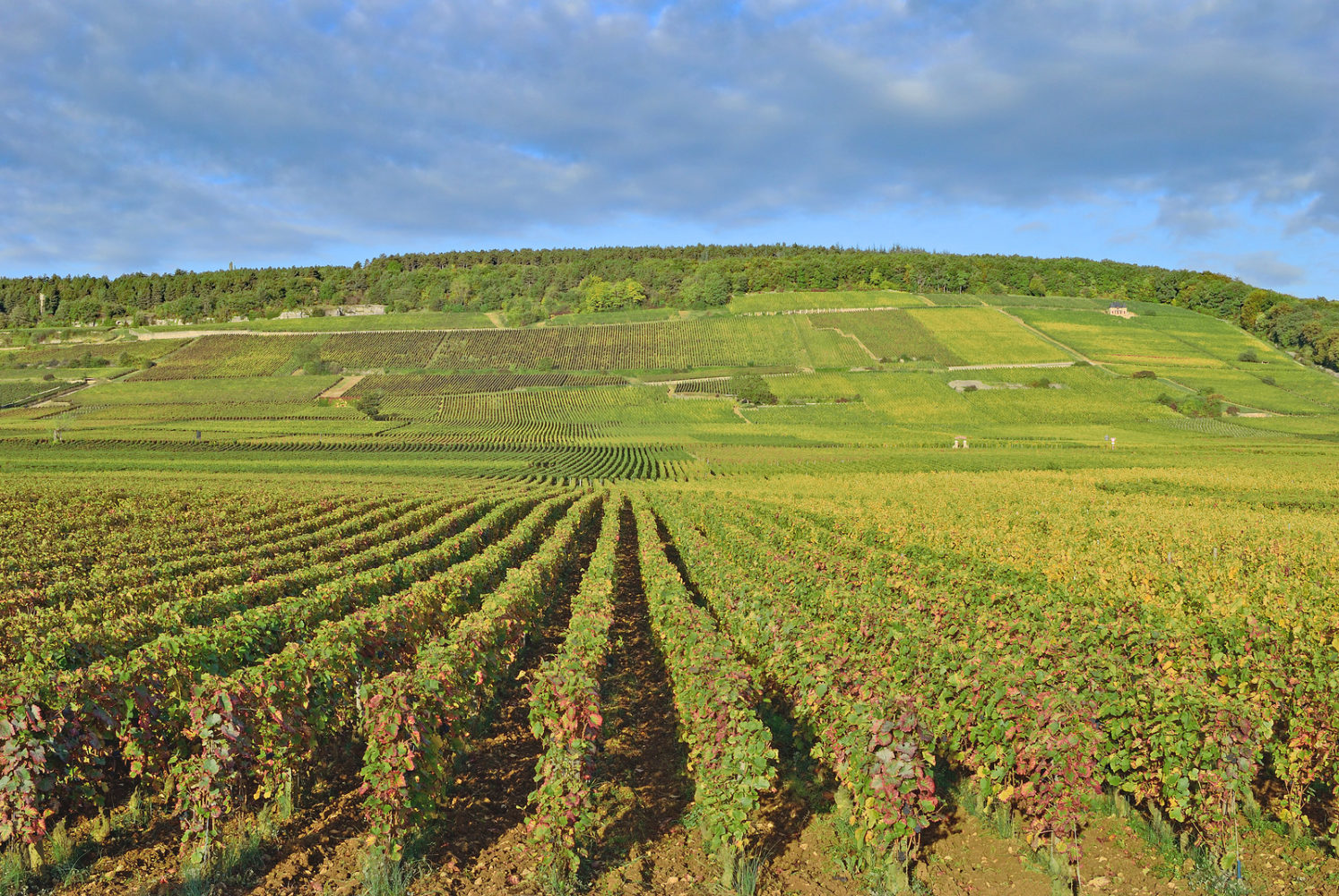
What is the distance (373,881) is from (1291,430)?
370 feet

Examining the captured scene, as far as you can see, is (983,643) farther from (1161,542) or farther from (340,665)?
(1161,542)

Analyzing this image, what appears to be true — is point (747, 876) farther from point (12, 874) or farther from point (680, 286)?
point (680, 286)

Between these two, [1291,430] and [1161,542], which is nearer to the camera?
[1161,542]

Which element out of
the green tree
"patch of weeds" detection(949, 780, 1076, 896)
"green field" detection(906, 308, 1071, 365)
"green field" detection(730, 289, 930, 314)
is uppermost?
"green field" detection(730, 289, 930, 314)

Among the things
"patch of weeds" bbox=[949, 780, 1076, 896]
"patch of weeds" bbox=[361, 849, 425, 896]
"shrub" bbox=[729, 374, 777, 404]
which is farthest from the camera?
"shrub" bbox=[729, 374, 777, 404]

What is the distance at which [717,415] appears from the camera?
106250mm

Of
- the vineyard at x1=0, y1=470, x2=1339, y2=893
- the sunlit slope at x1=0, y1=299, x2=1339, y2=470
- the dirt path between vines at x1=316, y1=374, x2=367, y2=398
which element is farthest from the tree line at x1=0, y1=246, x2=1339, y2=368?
the vineyard at x1=0, y1=470, x2=1339, y2=893

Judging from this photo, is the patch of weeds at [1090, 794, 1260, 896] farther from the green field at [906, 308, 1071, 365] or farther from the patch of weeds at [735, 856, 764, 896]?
the green field at [906, 308, 1071, 365]

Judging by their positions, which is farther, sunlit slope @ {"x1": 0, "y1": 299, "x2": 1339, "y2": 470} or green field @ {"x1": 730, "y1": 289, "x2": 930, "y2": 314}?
green field @ {"x1": 730, "y1": 289, "x2": 930, "y2": 314}

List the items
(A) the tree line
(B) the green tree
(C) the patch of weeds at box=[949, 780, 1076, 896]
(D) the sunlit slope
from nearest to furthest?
(C) the patch of weeds at box=[949, 780, 1076, 896] < (D) the sunlit slope < (B) the green tree < (A) the tree line

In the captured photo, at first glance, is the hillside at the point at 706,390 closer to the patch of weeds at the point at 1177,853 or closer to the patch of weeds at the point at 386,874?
the patch of weeds at the point at 1177,853

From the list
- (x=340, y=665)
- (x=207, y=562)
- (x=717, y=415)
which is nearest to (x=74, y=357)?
(x=717, y=415)

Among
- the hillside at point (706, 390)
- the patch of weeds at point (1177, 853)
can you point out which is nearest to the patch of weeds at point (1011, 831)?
the patch of weeds at point (1177, 853)

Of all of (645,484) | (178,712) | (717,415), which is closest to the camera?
(178,712)
